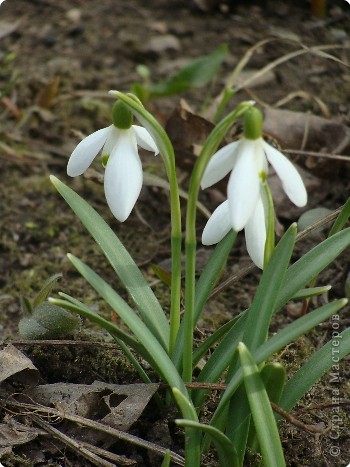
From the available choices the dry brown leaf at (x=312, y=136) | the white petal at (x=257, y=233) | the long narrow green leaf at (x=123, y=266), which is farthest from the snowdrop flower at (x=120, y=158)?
the dry brown leaf at (x=312, y=136)

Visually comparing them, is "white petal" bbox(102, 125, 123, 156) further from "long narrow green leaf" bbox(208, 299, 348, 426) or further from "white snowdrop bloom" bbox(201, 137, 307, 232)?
"long narrow green leaf" bbox(208, 299, 348, 426)

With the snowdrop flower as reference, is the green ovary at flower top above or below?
above

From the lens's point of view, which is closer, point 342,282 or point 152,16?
point 342,282

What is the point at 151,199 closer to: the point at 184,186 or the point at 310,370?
the point at 184,186

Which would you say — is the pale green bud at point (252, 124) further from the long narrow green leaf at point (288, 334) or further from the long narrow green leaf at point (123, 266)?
the long narrow green leaf at point (123, 266)

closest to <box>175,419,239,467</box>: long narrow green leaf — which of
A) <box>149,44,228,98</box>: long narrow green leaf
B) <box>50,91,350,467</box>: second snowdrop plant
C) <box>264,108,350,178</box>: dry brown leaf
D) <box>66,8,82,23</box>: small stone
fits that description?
<box>50,91,350,467</box>: second snowdrop plant

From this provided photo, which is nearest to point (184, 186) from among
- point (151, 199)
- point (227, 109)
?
point (151, 199)
